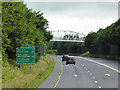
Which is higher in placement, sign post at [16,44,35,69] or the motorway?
sign post at [16,44,35,69]

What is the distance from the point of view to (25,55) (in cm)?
3027

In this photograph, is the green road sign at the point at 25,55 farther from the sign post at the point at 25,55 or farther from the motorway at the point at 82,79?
the motorway at the point at 82,79

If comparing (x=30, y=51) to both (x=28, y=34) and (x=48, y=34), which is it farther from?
(x=48, y=34)

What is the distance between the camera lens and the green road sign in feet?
99.0

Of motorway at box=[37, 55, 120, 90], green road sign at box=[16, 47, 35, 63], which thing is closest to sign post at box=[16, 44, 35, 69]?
green road sign at box=[16, 47, 35, 63]

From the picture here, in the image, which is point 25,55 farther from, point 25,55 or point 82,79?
point 82,79

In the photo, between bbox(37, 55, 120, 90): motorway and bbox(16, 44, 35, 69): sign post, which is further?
bbox(16, 44, 35, 69): sign post

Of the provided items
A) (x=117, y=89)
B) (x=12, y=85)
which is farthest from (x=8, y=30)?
(x=117, y=89)

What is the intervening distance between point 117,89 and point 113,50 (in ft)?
12.3

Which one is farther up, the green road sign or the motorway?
the green road sign

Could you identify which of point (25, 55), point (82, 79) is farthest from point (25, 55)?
point (82, 79)

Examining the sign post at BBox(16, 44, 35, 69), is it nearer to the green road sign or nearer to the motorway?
the green road sign

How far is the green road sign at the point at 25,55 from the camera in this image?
30172 mm

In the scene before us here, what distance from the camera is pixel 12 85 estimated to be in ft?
65.0
